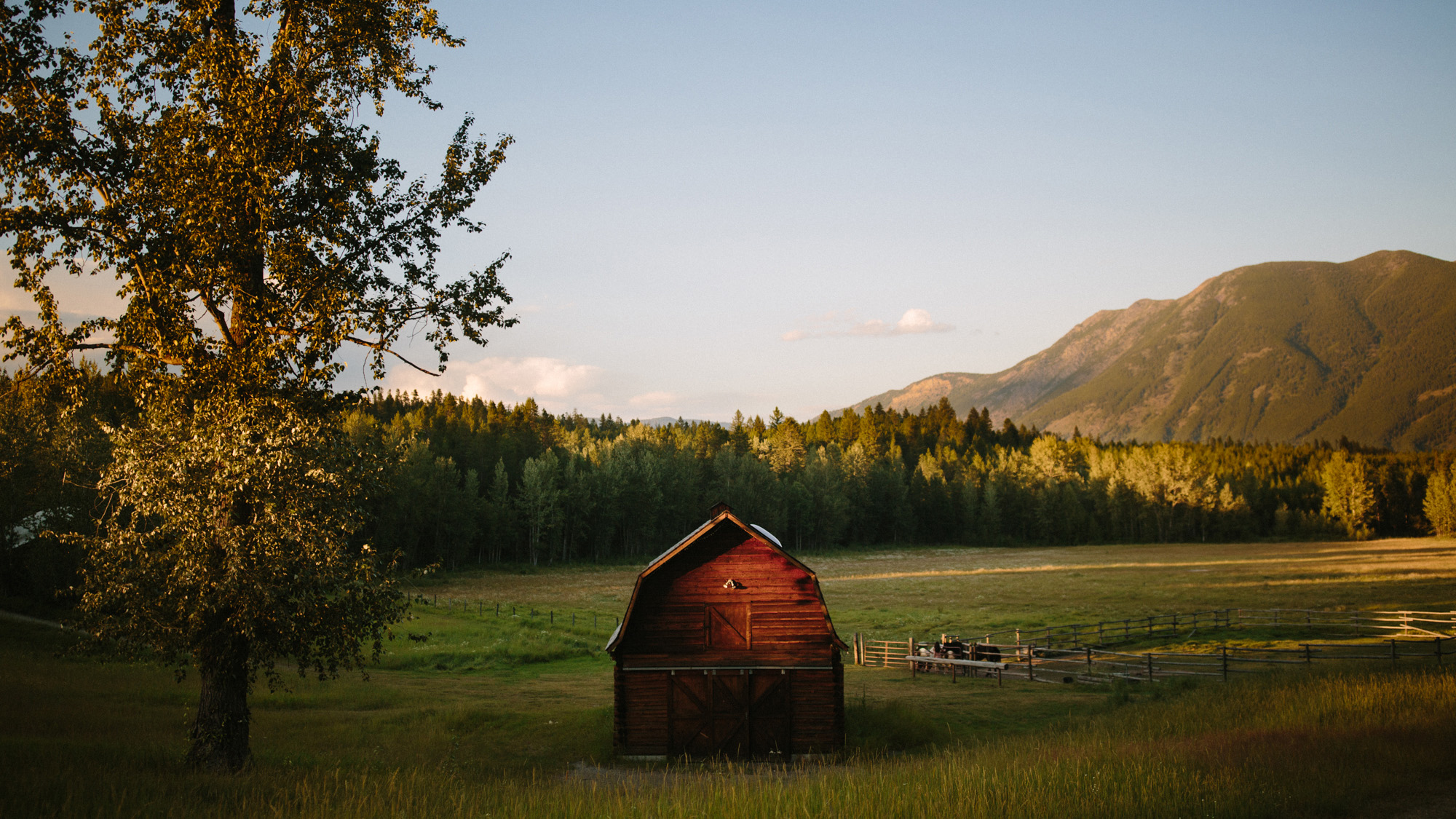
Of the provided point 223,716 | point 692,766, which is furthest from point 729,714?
point 223,716

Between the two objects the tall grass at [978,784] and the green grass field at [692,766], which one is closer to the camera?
the tall grass at [978,784]

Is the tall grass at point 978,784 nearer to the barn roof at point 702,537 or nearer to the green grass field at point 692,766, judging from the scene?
the green grass field at point 692,766

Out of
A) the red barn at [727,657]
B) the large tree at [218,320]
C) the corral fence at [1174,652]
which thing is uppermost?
the large tree at [218,320]

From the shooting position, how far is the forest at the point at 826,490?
3947 inches

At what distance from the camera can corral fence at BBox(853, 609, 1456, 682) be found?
3077 cm

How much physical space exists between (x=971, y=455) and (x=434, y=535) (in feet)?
384

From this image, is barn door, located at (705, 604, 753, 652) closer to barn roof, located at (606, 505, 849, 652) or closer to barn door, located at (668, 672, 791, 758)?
barn door, located at (668, 672, 791, 758)

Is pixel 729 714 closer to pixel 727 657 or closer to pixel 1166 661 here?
pixel 727 657

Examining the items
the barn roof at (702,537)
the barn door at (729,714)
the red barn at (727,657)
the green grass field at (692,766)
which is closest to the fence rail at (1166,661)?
the green grass field at (692,766)

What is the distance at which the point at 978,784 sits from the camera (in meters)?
11.0

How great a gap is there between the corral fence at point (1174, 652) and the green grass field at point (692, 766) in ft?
6.99

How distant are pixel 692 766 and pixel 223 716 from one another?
41.9 feet

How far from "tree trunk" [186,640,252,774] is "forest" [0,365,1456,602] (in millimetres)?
67742

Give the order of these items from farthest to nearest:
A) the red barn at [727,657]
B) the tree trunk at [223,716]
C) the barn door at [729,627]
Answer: the barn door at [729,627]
the red barn at [727,657]
the tree trunk at [223,716]
